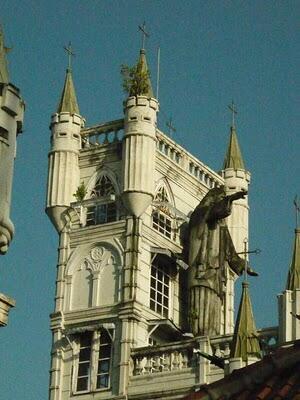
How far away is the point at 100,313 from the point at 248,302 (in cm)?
659

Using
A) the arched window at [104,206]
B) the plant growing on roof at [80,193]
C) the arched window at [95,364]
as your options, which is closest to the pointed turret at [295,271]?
the arched window at [95,364]

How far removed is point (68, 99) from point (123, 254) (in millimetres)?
7230

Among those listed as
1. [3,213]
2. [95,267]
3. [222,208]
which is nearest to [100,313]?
[95,267]

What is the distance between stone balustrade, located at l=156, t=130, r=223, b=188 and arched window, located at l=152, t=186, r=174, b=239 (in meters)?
1.44

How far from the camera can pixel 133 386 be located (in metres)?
49.9

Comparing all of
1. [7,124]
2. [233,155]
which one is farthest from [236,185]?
[7,124]

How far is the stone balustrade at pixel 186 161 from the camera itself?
55531 millimetres

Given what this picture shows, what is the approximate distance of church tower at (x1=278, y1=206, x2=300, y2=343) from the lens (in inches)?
1869

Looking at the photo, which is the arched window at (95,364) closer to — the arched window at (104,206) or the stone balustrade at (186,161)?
the arched window at (104,206)

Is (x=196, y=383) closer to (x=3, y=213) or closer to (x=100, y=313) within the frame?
(x=100, y=313)

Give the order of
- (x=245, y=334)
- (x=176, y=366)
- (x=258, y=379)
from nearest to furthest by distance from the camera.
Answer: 1. (x=258, y=379)
2. (x=245, y=334)
3. (x=176, y=366)

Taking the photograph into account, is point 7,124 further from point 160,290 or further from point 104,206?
point 104,206

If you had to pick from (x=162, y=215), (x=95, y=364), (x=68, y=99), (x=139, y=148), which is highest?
(x=68, y=99)

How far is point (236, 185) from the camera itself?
194ft
